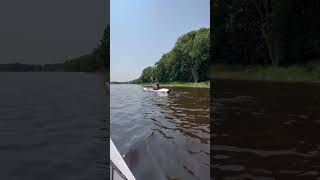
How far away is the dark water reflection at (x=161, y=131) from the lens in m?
4.14

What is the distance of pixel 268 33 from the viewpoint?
11.4 m

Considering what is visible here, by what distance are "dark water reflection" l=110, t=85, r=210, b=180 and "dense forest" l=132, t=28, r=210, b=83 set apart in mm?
208

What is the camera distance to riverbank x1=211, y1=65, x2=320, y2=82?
11695mm

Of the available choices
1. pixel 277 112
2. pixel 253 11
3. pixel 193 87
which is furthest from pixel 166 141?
pixel 253 11

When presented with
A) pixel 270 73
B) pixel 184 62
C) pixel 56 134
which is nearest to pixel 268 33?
pixel 270 73

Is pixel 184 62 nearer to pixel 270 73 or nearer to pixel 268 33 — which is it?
pixel 268 33

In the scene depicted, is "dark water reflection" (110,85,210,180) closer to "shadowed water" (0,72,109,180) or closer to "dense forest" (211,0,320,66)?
"shadowed water" (0,72,109,180)

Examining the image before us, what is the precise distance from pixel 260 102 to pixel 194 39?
731 centimetres

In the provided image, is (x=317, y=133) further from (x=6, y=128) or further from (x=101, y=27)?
(x=6, y=128)

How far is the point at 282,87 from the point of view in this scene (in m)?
12.6

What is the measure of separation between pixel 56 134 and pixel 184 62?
19.3 feet

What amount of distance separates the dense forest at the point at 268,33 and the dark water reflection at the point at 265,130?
3.24 feet

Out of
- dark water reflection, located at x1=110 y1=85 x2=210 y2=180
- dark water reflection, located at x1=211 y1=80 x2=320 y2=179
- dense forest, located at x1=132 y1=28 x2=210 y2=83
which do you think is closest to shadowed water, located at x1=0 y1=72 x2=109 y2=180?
dark water reflection, located at x1=110 y1=85 x2=210 y2=180

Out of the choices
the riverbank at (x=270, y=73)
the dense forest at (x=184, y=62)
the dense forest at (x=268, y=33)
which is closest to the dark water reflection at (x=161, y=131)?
the dense forest at (x=184, y=62)
